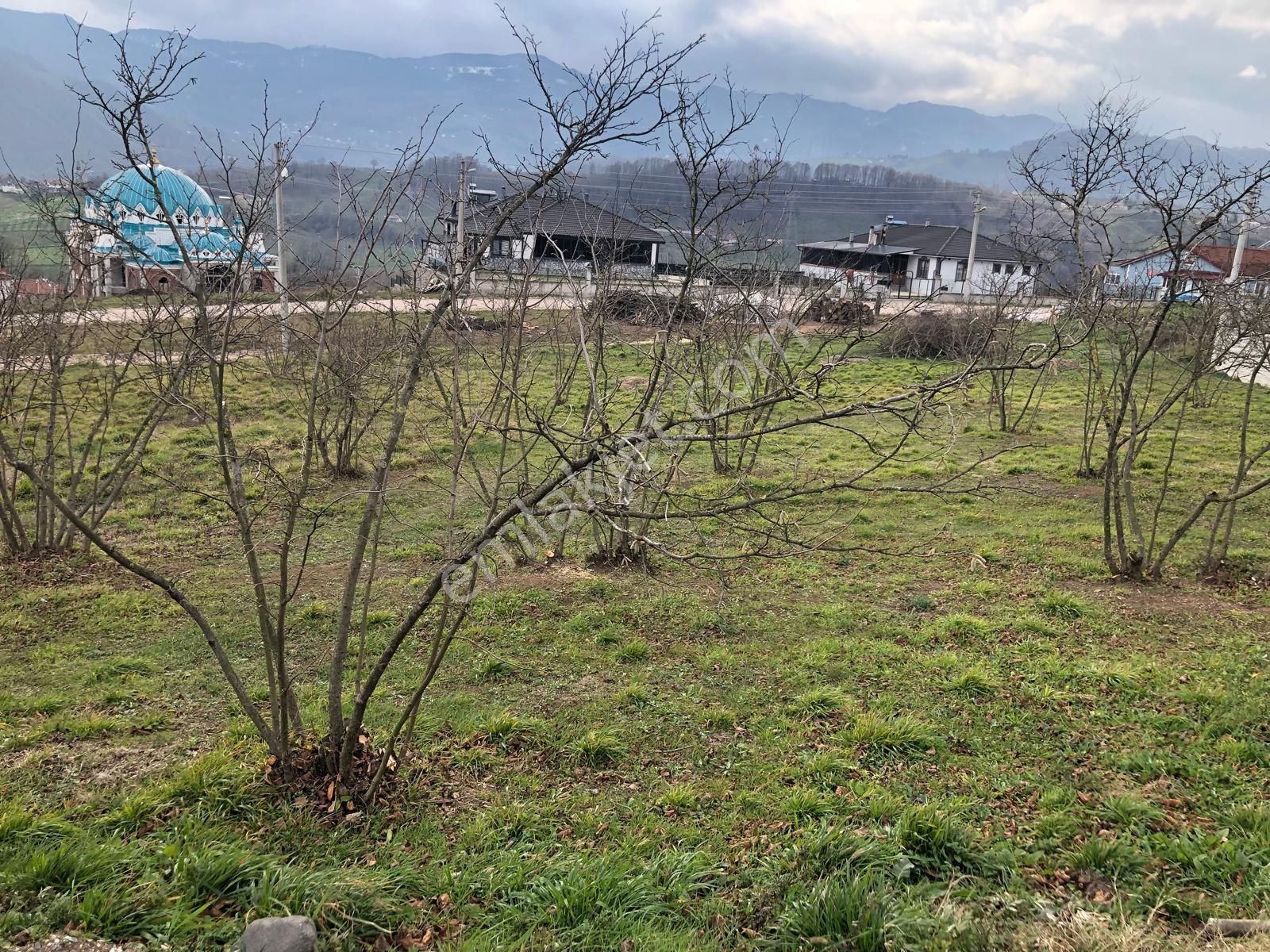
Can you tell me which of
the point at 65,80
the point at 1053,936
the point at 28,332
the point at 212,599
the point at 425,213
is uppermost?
the point at 65,80

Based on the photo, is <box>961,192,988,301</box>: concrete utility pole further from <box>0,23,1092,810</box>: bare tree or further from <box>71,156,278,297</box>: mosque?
<box>71,156,278,297</box>: mosque

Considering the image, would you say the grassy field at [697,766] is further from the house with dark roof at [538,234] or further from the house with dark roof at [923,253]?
the house with dark roof at [923,253]

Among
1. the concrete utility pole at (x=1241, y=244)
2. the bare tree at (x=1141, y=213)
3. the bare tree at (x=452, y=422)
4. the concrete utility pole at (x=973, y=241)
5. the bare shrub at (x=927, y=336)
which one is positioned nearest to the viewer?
the bare tree at (x=452, y=422)

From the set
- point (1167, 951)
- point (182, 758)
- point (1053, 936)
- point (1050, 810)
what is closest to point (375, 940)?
point (182, 758)

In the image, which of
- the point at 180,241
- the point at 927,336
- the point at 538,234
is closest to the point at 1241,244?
→ the point at 927,336

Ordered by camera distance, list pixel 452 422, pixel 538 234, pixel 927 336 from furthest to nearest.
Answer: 1. pixel 927 336
2. pixel 538 234
3. pixel 452 422

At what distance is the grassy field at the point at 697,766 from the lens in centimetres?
308

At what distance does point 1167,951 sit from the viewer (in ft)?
9.05

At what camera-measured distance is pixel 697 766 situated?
4488 millimetres

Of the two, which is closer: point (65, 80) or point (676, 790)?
point (676, 790)

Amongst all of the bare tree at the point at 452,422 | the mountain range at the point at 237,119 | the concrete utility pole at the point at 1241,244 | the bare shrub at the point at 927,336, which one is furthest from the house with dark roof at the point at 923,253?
the bare tree at the point at 452,422

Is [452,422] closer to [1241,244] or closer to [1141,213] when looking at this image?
[1141,213]

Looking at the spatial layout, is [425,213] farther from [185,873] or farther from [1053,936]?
[1053,936]

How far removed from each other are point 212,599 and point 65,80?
376cm
